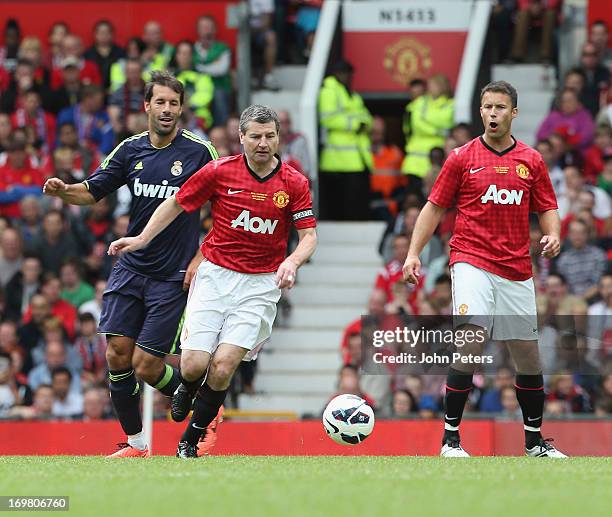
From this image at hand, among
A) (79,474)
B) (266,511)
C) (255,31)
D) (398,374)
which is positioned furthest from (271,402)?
(266,511)

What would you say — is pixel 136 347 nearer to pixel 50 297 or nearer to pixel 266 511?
pixel 266 511

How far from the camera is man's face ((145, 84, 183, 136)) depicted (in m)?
10.6

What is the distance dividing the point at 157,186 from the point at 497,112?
230 centimetres

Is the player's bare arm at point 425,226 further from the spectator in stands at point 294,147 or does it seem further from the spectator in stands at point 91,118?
the spectator in stands at point 91,118

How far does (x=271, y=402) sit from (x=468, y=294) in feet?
22.2

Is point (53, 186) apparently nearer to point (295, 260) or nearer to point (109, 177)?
point (109, 177)

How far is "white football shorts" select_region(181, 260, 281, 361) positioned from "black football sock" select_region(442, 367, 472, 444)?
1289mm

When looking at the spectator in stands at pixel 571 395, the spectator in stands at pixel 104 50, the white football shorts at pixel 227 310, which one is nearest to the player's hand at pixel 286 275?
the white football shorts at pixel 227 310

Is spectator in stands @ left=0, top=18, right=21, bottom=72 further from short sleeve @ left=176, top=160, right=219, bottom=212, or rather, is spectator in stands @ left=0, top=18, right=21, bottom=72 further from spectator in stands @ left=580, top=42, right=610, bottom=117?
short sleeve @ left=176, top=160, right=219, bottom=212

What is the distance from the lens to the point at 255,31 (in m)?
20.1

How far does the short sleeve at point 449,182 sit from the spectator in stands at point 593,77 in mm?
8469

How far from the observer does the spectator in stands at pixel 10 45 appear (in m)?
20.5

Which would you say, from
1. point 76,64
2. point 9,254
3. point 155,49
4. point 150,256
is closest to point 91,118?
point 76,64

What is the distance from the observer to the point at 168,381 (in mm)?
10984
